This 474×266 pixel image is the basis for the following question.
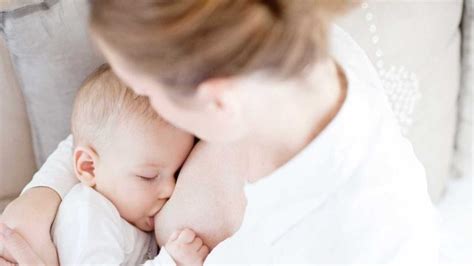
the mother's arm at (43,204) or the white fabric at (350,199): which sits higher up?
the white fabric at (350,199)

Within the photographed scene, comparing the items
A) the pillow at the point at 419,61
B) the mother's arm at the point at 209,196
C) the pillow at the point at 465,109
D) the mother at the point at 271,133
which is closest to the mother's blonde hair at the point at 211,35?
the mother at the point at 271,133

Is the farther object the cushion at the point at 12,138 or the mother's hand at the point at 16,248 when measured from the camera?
the cushion at the point at 12,138

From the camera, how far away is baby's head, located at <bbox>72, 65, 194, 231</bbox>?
100cm

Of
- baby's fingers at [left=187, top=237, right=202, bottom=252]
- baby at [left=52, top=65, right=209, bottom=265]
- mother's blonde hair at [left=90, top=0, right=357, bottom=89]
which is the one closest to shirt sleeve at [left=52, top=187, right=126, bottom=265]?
baby at [left=52, top=65, right=209, bottom=265]

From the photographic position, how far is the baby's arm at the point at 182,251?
0.96m

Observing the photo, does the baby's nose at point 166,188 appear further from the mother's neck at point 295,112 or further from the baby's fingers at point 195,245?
the mother's neck at point 295,112

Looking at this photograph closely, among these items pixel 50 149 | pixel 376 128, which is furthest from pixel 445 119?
pixel 50 149

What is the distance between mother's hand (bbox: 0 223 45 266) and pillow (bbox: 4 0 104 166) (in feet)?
0.72

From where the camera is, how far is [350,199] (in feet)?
2.61

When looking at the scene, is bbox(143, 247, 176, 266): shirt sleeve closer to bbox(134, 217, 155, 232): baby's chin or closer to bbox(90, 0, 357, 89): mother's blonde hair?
bbox(134, 217, 155, 232): baby's chin

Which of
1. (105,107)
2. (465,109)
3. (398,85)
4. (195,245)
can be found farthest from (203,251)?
(465,109)

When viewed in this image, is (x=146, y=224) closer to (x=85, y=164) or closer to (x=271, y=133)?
(x=85, y=164)

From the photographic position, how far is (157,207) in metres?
1.04

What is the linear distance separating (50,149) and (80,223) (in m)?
0.22
